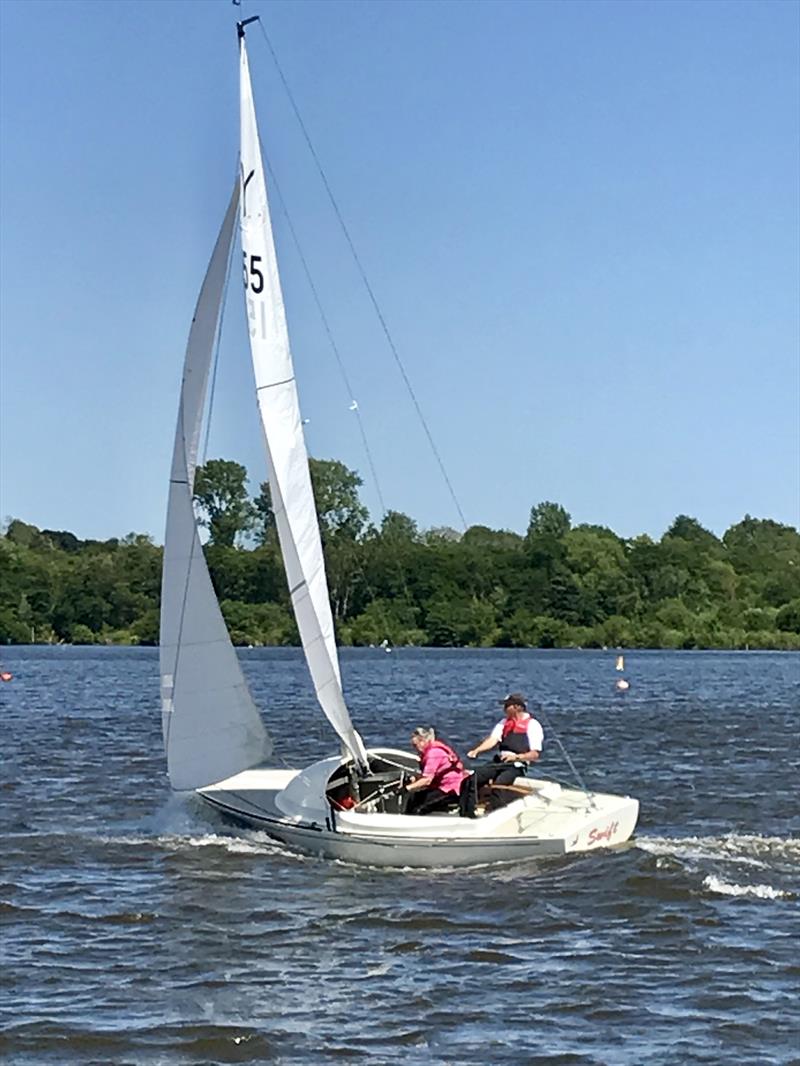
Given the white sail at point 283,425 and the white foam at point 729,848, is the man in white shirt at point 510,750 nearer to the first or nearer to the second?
the white sail at point 283,425

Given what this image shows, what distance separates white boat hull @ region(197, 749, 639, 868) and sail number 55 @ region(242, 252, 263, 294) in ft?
18.2

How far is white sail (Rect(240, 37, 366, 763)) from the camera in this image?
20.4m

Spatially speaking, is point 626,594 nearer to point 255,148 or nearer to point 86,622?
point 86,622

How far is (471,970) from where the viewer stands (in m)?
15.3

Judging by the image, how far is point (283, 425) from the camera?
66.9 ft

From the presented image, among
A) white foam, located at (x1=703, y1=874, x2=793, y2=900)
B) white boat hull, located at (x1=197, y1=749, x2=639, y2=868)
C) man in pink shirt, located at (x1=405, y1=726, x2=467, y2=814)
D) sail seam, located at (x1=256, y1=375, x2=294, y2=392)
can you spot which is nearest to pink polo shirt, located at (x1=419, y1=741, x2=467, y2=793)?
man in pink shirt, located at (x1=405, y1=726, x2=467, y2=814)

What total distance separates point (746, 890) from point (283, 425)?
7140mm

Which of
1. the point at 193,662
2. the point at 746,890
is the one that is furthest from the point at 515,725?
the point at 193,662

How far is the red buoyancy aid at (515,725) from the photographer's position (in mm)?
20788

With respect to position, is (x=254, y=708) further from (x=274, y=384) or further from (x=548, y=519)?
(x=548, y=519)

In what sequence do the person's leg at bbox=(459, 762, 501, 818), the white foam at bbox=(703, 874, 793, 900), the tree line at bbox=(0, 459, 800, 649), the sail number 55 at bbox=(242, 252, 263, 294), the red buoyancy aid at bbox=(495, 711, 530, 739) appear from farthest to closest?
the tree line at bbox=(0, 459, 800, 649), the red buoyancy aid at bbox=(495, 711, 530, 739), the sail number 55 at bbox=(242, 252, 263, 294), the person's leg at bbox=(459, 762, 501, 818), the white foam at bbox=(703, 874, 793, 900)

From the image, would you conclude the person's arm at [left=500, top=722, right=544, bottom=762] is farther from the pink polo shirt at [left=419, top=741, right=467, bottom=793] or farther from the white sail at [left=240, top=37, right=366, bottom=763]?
the white sail at [left=240, top=37, right=366, bottom=763]

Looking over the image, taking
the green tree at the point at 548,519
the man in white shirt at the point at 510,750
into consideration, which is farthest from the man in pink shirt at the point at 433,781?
the green tree at the point at 548,519

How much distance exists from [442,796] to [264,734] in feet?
12.1
